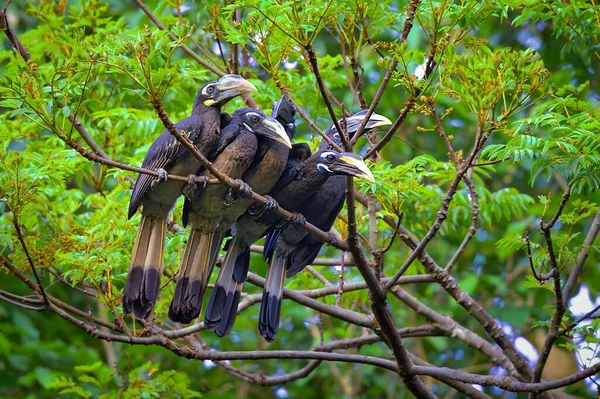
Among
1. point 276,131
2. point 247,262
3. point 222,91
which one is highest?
point 222,91

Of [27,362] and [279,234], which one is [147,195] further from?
[27,362]

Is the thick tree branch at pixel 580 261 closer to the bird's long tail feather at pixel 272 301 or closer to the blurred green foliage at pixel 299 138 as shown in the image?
the blurred green foliage at pixel 299 138

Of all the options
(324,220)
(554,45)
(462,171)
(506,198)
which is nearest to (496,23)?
(554,45)

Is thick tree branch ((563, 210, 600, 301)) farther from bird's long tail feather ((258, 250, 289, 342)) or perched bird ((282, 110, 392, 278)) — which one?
bird's long tail feather ((258, 250, 289, 342))

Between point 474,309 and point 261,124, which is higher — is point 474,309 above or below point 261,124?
below

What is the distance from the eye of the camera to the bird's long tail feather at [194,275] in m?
3.78

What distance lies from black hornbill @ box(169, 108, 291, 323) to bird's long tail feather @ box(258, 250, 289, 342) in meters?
0.31

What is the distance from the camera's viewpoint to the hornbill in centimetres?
377

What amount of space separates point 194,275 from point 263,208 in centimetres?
45

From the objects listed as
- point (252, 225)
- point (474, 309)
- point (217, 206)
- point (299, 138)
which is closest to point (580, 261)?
point (474, 309)

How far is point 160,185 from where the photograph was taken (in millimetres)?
3934

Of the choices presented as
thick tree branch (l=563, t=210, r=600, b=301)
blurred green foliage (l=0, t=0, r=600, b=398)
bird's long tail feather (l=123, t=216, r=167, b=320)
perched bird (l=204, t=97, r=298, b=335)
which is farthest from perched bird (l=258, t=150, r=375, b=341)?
thick tree branch (l=563, t=210, r=600, b=301)

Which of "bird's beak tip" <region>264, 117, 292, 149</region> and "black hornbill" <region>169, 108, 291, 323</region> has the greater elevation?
"bird's beak tip" <region>264, 117, 292, 149</region>

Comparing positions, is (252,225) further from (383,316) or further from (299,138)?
(299,138)
